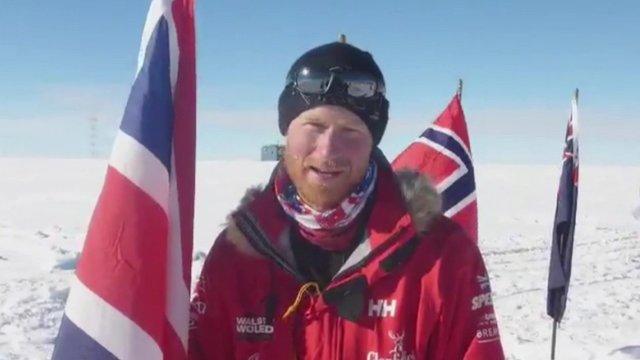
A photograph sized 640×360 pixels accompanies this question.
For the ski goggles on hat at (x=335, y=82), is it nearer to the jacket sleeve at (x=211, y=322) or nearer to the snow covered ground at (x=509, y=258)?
the jacket sleeve at (x=211, y=322)

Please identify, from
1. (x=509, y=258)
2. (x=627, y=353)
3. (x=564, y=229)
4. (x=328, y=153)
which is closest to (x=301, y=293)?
(x=328, y=153)

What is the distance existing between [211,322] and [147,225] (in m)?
0.41

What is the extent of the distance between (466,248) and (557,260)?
15.9 ft

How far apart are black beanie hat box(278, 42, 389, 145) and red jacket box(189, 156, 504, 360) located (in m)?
0.26

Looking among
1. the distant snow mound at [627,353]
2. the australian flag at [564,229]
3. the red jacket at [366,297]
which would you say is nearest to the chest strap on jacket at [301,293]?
the red jacket at [366,297]

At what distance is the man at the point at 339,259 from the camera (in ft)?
6.53

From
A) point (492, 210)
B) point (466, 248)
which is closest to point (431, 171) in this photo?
point (466, 248)

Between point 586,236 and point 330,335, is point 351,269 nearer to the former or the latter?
point 330,335

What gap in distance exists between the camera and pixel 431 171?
18.9ft

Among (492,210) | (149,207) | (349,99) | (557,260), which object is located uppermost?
(349,99)

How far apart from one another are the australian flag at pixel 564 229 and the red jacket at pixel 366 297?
4803 millimetres

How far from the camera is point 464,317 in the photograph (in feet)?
6.46

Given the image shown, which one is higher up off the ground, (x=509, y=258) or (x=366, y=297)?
(x=366, y=297)

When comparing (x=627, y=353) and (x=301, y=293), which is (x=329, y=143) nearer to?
(x=301, y=293)
